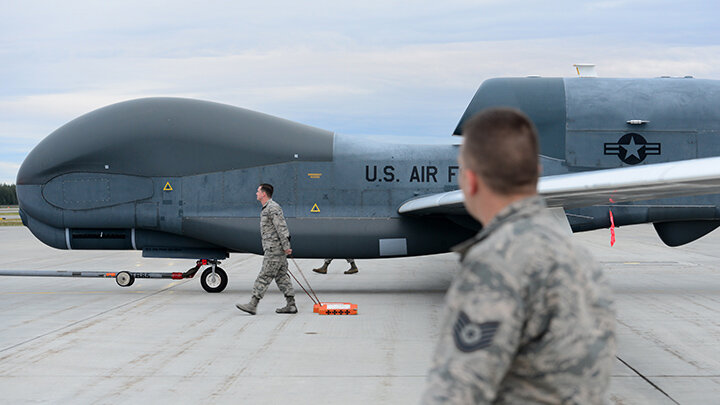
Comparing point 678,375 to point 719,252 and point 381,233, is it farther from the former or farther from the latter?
point 719,252

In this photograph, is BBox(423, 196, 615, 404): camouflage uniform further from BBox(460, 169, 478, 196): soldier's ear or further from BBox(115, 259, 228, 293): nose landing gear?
BBox(115, 259, 228, 293): nose landing gear

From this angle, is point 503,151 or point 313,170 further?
point 313,170

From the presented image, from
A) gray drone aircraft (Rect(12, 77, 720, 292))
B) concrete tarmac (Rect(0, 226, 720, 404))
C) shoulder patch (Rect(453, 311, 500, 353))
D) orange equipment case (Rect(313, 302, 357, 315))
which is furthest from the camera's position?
gray drone aircraft (Rect(12, 77, 720, 292))

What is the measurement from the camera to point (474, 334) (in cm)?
177

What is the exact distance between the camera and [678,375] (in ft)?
22.4

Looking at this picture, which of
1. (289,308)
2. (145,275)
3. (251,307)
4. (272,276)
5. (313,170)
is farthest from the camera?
(145,275)

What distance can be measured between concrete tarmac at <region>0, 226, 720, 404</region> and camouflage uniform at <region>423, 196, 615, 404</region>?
4204 mm

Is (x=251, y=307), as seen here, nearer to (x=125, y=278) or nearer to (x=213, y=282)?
(x=213, y=282)

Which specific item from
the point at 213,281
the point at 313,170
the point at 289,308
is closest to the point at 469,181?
the point at 289,308

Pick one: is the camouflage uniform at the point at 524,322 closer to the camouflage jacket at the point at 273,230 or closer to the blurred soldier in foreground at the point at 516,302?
the blurred soldier in foreground at the point at 516,302

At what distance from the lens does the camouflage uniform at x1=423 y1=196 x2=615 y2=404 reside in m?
1.78

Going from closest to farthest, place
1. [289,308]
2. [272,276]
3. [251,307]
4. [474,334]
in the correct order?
[474,334] < [251,307] < [272,276] < [289,308]

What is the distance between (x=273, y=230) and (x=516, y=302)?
8.53 metres

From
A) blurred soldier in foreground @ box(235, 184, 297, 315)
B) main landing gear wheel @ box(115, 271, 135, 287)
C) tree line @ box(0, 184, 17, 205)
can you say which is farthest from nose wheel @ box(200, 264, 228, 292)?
tree line @ box(0, 184, 17, 205)
